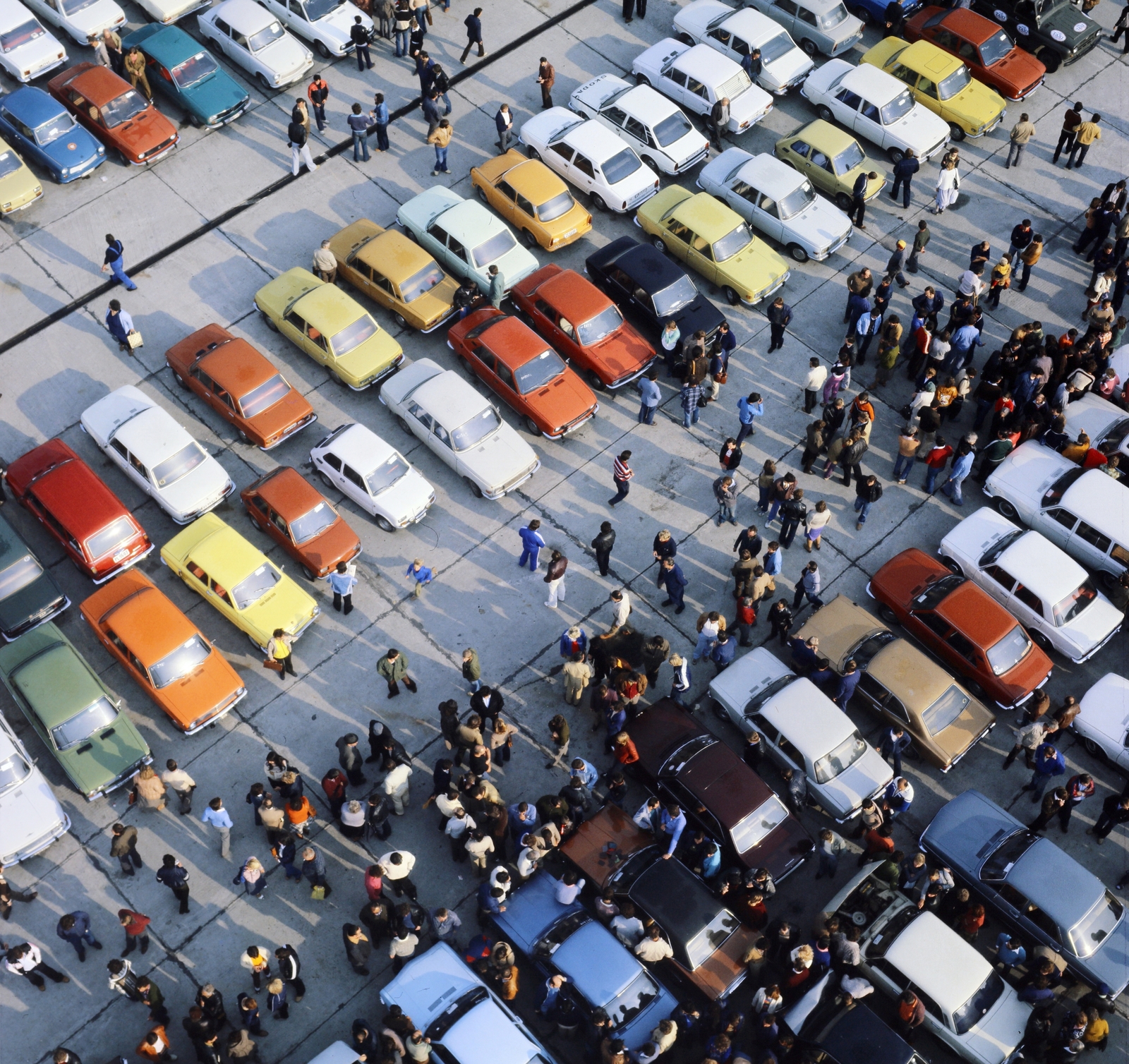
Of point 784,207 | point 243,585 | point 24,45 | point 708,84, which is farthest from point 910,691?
point 24,45

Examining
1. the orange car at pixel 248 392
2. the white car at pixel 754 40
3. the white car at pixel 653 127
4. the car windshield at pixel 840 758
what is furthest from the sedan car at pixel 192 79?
the car windshield at pixel 840 758

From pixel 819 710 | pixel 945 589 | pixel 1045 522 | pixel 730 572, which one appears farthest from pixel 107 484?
pixel 1045 522

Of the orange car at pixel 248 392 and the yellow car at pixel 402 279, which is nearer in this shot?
the orange car at pixel 248 392

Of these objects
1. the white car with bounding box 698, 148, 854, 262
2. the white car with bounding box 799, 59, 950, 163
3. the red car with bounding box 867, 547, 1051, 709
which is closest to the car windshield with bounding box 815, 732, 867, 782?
the red car with bounding box 867, 547, 1051, 709

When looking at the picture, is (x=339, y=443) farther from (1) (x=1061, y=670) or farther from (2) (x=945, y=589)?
(1) (x=1061, y=670)

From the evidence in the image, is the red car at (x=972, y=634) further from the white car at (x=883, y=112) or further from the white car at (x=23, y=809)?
the white car at (x=23, y=809)
